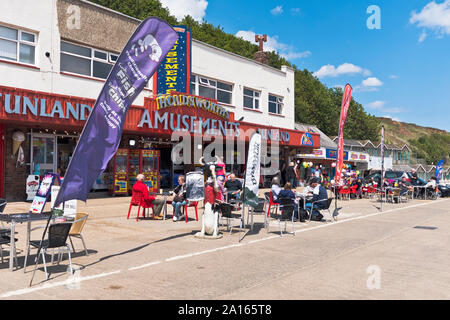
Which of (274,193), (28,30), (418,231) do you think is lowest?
(418,231)

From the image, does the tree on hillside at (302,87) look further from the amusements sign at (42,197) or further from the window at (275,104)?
the amusements sign at (42,197)

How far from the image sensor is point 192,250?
26.1 ft

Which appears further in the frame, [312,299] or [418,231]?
[418,231]

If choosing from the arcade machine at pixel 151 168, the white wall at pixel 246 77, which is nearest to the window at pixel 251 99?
the white wall at pixel 246 77

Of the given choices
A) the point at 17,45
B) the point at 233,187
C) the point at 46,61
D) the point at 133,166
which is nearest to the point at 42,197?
the point at 233,187

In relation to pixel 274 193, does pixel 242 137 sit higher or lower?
higher

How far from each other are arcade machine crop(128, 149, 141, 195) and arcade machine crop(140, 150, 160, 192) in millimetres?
227

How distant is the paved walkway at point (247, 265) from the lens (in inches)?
207

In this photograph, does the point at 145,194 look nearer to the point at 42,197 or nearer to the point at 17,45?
the point at 42,197

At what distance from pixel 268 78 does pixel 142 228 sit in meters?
20.3

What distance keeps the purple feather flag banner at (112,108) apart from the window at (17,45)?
32.6 ft

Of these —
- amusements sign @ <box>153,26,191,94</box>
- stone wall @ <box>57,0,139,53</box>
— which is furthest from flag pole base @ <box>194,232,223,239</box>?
stone wall @ <box>57,0,139,53</box>
